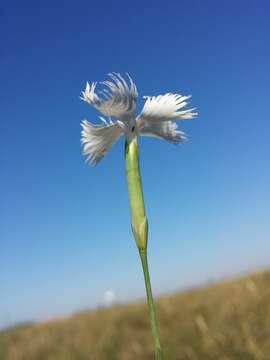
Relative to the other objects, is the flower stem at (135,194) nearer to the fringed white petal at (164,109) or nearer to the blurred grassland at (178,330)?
the fringed white petal at (164,109)

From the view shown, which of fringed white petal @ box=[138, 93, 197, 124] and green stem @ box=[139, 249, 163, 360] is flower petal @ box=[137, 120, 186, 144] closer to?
fringed white petal @ box=[138, 93, 197, 124]

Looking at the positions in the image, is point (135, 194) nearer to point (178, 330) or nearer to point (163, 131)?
point (163, 131)

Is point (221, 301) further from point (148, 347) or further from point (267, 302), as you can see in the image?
point (148, 347)

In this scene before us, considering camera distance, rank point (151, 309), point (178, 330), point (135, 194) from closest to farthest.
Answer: point (151, 309) → point (135, 194) → point (178, 330)

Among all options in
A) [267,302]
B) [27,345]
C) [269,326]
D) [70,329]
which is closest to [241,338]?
[269,326]

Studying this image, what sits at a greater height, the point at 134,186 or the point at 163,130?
the point at 163,130

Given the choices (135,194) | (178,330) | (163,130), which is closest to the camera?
(135,194)

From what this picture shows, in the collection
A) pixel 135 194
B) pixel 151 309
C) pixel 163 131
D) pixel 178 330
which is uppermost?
pixel 163 131

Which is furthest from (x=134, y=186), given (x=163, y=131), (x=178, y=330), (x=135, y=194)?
(x=178, y=330)
